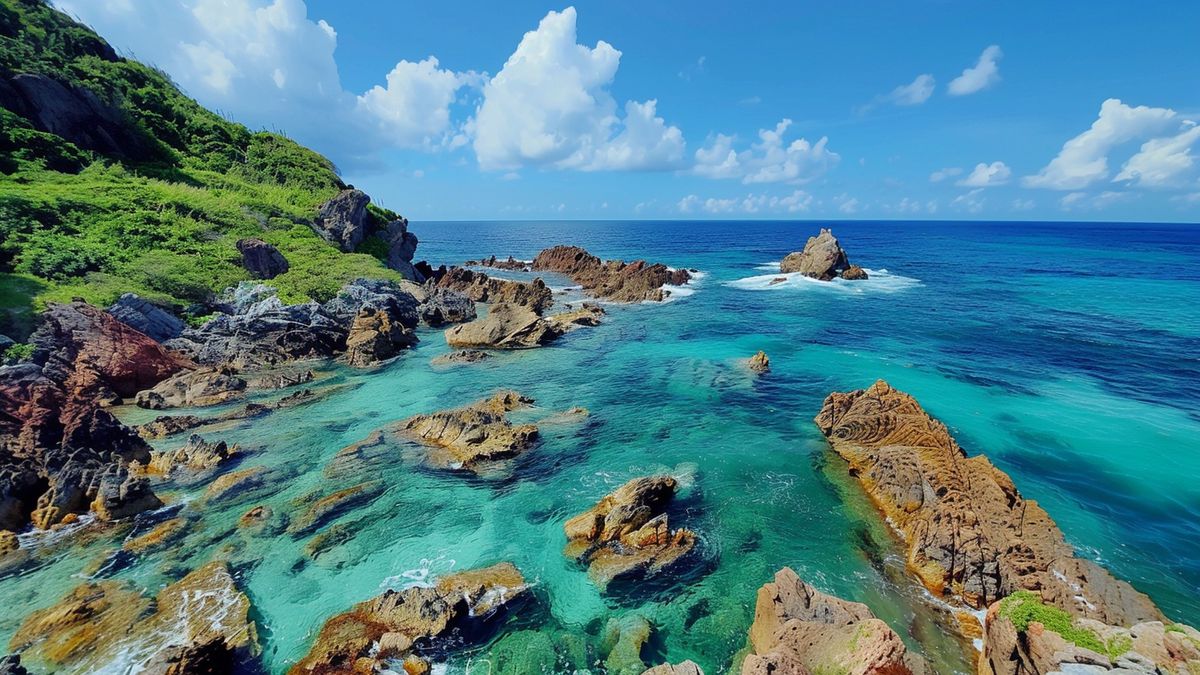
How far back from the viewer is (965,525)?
16.5m

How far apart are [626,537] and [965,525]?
11.6 meters

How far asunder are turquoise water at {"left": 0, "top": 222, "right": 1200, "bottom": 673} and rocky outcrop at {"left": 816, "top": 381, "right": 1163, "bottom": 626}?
1201mm

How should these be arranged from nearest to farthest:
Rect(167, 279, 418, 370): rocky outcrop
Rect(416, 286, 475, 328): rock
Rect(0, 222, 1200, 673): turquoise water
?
1. Rect(0, 222, 1200, 673): turquoise water
2. Rect(167, 279, 418, 370): rocky outcrop
3. Rect(416, 286, 475, 328): rock

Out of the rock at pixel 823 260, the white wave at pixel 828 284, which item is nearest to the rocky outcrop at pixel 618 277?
the white wave at pixel 828 284

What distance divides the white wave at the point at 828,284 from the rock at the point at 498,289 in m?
31.6

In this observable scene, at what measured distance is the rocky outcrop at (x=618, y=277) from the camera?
212ft

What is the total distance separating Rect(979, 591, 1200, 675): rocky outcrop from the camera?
8812 mm

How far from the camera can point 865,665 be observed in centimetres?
955

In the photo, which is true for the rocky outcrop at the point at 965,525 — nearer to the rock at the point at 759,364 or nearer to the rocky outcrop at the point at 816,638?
the rocky outcrop at the point at 816,638

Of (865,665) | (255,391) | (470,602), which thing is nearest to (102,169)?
(255,391)

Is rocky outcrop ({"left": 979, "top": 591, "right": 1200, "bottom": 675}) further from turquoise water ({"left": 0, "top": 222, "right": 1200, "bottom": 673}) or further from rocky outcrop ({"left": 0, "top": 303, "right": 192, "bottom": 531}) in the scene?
rocky outcrop ({"left": 0, "top": 303, "right": 192, "bottom": 531})

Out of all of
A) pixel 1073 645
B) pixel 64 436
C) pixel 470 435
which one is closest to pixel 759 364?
pixel 470 435

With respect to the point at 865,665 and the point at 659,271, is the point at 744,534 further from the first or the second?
the point at 659,271

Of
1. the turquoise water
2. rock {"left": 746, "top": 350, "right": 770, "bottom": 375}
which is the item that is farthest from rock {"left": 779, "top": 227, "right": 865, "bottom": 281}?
rock {"left": 746, "top": 350, "right": 770, "bottom": 375}
